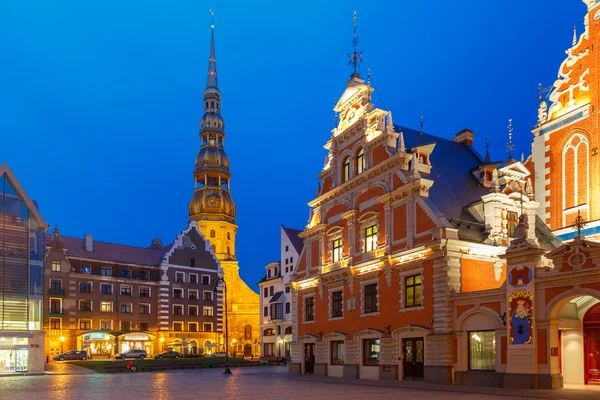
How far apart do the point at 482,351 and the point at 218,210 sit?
8037 cm

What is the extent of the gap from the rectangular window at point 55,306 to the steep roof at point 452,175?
4950cm

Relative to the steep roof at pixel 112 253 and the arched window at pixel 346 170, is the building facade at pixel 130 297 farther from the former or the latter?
the arched window at pixel 346 170

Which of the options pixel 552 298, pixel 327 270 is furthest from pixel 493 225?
pixel 327 270

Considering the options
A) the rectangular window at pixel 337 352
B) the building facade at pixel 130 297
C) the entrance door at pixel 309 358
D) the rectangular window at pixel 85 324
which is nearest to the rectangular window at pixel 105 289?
the building facade at pixel 130 297

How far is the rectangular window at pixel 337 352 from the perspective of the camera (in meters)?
39.3

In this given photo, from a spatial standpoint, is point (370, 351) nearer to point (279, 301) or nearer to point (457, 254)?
point (457, 254)

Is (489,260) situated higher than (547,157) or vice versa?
(547,157)

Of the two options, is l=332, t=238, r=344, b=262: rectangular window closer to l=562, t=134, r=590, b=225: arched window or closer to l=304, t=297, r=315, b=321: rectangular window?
l=304, t=297, r=315, b=321: rectangular window

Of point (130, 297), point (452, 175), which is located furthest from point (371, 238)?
point (130, 297)

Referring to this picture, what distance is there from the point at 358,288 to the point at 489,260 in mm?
8549

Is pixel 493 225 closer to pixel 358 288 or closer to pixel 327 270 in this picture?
pixel 358 288

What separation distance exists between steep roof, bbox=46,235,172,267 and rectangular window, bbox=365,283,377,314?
4883 cm

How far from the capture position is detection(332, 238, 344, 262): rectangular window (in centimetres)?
4053

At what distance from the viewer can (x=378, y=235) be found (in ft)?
120
